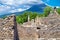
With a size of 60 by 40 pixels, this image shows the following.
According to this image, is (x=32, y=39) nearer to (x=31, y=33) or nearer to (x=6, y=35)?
(x=31, y=33)

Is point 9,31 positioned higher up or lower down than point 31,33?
higher up

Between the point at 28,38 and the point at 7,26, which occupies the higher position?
the point at 7,26

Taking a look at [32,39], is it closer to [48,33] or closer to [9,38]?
[48,33]

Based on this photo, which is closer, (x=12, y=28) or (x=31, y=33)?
(x=12, y=28)

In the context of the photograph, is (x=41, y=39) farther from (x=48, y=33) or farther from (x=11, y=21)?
(x=11, y=21)

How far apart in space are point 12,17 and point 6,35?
202 cm

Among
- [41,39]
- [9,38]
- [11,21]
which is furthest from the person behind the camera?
[41,39]

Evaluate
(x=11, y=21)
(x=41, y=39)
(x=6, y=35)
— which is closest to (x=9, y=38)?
(x=6, y=35)

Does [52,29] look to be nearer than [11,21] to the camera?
No

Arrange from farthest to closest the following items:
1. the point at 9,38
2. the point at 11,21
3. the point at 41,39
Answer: the point at 41,39
the point at 11,21
the point at 9,38

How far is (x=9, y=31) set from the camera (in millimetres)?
14266

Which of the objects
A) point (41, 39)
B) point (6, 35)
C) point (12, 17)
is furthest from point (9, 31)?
point (41, 39)

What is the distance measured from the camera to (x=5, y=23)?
14844 millimetres

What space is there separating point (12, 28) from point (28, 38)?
618 centimetres
